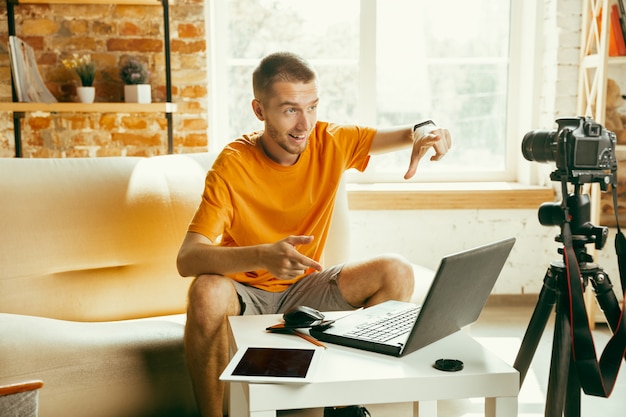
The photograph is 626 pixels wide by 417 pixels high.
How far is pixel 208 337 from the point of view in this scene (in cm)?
168

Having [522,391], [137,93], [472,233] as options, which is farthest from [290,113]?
[472,233]

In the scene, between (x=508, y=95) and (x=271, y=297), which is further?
(x=508, y=95)

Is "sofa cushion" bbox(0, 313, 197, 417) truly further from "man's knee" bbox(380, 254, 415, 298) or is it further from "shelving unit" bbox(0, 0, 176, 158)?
"shelving unit" bbox(0, 0, 176, 158)

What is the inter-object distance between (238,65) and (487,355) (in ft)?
8.91

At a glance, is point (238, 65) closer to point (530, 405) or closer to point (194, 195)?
point (194, 195)

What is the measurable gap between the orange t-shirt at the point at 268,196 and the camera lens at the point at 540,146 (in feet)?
1.87

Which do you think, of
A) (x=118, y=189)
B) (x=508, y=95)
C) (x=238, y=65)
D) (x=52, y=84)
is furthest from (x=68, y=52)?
(x=508, y=95)

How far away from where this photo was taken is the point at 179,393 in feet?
A: 6.37

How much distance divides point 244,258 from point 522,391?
1.30 m

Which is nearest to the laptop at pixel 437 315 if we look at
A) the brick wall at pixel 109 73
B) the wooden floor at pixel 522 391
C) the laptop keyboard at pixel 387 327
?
the laptop keyboard at pixel 387 327

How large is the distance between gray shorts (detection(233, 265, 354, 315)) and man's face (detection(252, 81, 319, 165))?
0.39 meters

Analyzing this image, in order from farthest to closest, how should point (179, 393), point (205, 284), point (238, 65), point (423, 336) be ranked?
point (238, 65)
point (179, 393)
point (205, 284)
point (423, 336)

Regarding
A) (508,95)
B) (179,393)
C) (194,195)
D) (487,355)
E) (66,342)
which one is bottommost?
(179,393)

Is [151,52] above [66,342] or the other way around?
above
